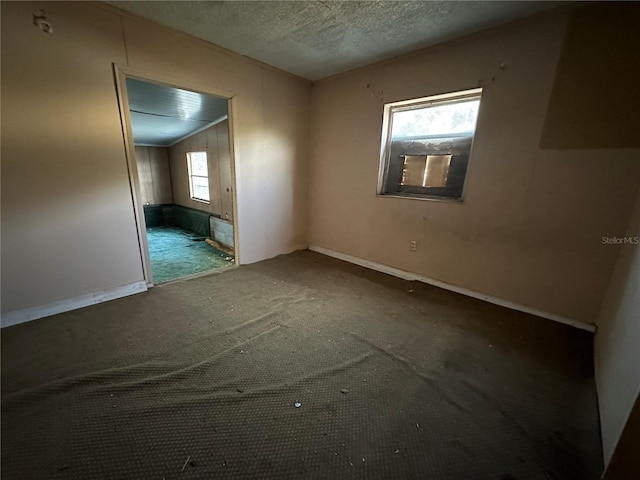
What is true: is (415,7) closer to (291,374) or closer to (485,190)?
(485,190)

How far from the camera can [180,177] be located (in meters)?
6.49

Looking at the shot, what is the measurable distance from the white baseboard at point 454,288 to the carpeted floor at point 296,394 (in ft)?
0.29

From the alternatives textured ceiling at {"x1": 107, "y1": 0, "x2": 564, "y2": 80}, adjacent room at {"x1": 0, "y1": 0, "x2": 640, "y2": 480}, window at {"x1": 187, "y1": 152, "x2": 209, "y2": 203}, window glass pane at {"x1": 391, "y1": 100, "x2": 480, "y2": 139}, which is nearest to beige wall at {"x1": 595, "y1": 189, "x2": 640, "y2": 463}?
adjacent room at {"x1": 0, "y1": 0, "x2": 640, "y2": 480}

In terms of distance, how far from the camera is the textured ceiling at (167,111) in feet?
9.87

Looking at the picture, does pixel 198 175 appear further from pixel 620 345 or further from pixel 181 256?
pixel 620 345

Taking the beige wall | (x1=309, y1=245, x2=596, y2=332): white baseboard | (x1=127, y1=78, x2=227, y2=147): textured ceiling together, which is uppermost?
(x1=127, y1=78, x2=227, y2=147): textured ceiling

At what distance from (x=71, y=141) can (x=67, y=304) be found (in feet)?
4.43

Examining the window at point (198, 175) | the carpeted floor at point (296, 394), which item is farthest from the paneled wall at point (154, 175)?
the carpeted floor at point (296, 394)

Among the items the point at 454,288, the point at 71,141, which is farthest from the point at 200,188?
the point at 454,288

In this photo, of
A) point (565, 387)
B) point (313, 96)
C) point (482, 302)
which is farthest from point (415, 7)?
point (565, 387)

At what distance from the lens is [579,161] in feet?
6.40

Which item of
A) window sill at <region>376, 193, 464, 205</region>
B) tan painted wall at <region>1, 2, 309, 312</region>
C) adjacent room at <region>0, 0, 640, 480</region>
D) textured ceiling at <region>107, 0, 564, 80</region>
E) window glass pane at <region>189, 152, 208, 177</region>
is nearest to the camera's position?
adjacent room at <region>0, 0, 640, 480</region>

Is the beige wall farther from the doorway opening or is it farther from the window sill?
the doorway opening

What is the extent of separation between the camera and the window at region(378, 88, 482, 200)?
8.30ft
